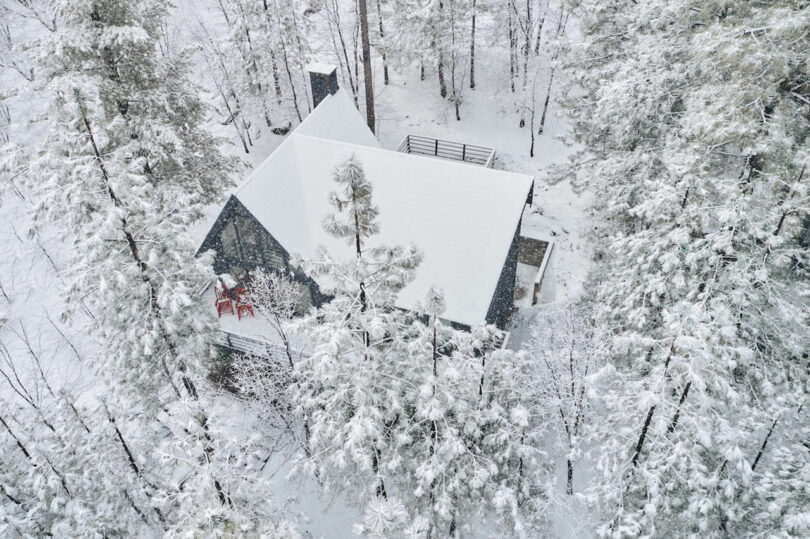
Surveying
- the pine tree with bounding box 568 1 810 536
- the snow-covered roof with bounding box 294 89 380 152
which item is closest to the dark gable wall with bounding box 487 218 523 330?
the pine tree with bounding box 568 1 810 536

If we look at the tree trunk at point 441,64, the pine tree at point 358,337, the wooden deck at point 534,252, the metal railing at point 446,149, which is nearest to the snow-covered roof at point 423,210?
the pine tree at point 358,337

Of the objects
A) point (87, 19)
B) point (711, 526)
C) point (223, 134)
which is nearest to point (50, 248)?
point (223, 134)

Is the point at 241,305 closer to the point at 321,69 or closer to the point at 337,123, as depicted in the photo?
the point at 337,123

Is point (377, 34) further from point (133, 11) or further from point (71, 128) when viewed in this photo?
point (71, 128)

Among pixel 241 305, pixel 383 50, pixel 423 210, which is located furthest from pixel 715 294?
pixel 383 50

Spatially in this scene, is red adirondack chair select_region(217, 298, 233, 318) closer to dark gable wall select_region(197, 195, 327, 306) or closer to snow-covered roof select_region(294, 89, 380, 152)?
dark gable wall select_region(197, 195, 327, 306)
